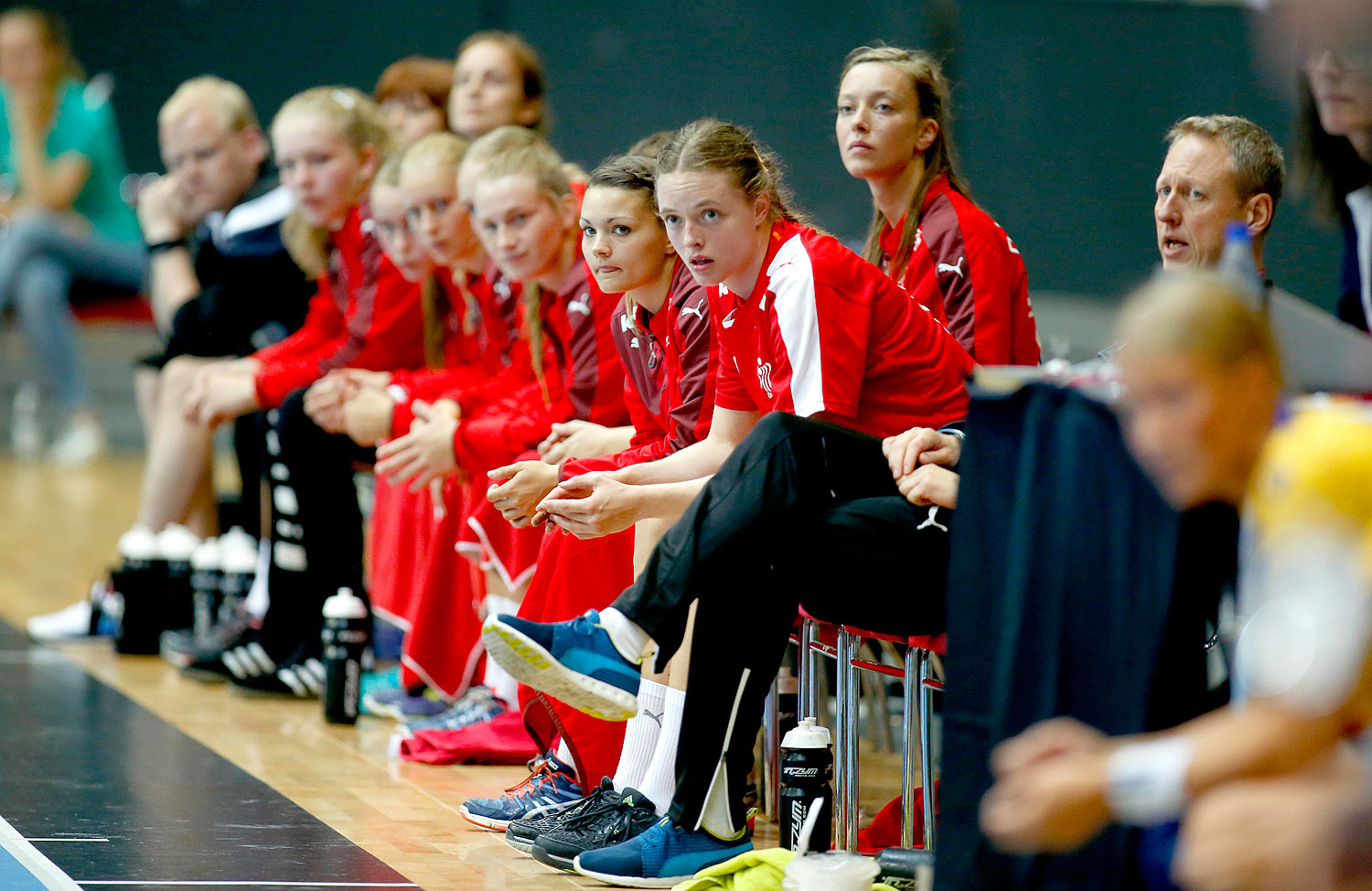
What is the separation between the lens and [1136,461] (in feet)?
6.10

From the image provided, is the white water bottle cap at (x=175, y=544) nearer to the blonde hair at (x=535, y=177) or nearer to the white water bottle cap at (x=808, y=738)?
the blonde hair at (x=535, y=177)

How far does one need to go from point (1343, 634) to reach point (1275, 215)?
5.70 ft

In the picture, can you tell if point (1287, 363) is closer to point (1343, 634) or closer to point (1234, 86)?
point (1343, 634)

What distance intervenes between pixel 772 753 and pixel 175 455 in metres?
2.35

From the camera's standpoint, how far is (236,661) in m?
4.27

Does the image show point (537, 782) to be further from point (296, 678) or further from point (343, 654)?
point (296, 678)

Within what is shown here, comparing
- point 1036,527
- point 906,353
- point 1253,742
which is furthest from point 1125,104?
point 1253,742

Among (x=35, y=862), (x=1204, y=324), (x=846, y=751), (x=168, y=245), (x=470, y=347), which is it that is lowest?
(x=35, y=862)

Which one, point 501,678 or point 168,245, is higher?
point 168,245

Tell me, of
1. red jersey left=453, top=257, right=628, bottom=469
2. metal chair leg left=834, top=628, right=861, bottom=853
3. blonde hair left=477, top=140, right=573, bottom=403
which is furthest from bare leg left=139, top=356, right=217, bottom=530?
metal chair leg left=834, top=628, right=861, bottom=853

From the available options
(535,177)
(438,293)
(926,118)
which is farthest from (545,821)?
(438,293)

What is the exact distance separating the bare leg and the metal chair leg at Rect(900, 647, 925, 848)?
2764 mm

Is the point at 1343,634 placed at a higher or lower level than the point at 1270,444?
lower

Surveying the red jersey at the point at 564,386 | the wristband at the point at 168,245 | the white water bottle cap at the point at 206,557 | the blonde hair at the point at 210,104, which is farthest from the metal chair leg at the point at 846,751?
the wristband at the point at 168,245
